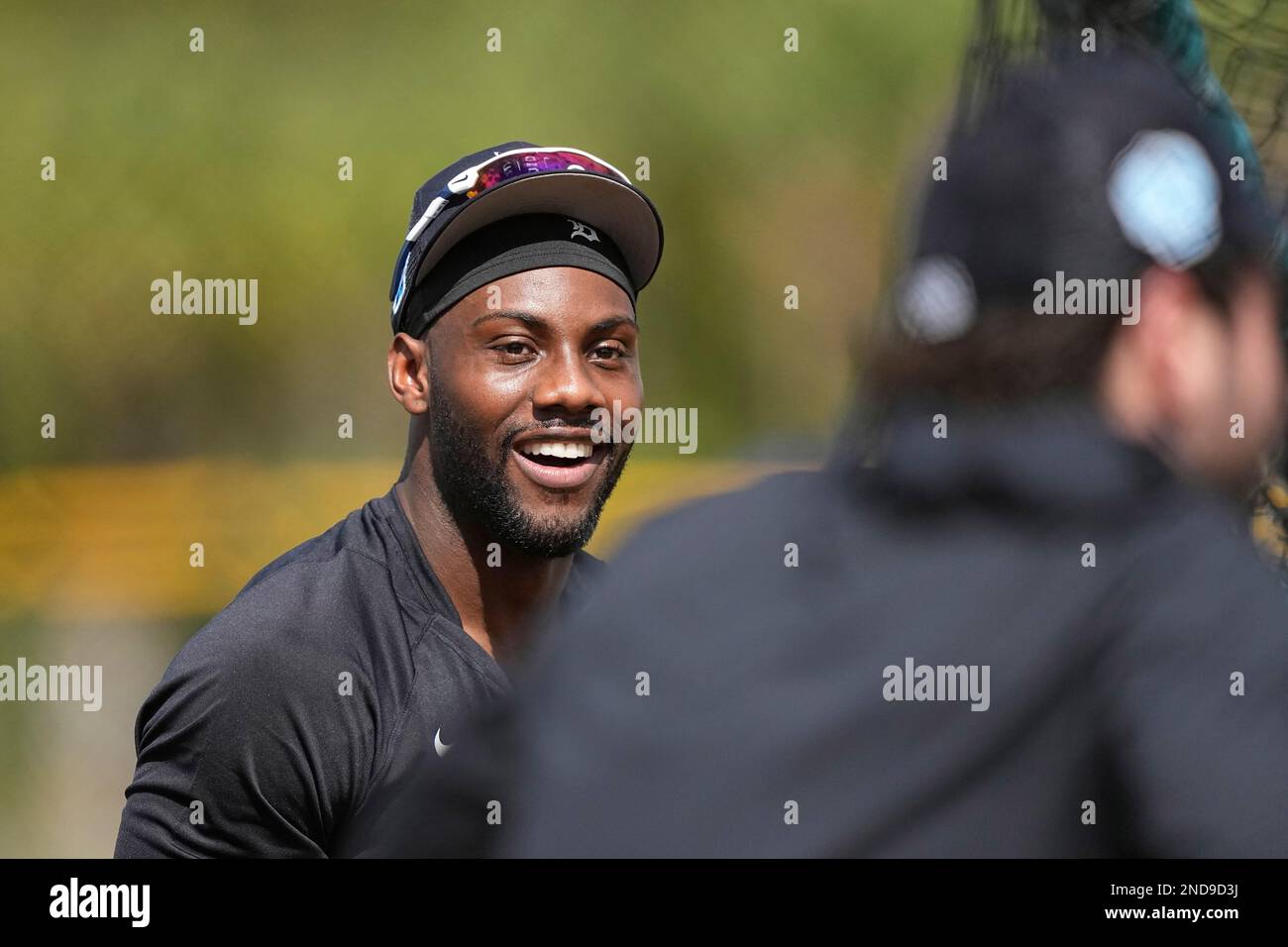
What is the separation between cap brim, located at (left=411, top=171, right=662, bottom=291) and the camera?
7.95ft

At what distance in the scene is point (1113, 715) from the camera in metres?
1.05

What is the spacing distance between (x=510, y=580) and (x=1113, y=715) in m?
1.53

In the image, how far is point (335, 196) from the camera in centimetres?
730

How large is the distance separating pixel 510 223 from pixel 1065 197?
1.39m

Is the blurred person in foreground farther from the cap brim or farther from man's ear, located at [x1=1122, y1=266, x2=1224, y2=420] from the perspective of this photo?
the cap brim

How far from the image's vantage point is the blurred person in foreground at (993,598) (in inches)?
41.6

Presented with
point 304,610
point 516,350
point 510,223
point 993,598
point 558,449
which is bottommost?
point 993,598

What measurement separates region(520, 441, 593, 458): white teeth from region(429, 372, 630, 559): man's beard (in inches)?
1.2

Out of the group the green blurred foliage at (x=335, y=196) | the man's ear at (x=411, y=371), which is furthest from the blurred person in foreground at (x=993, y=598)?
the green blurred foliage at (x=335, y=196)

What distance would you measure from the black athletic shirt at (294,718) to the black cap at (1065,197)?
1110mm

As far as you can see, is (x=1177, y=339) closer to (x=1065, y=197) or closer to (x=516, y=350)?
(x=1065, y=197)

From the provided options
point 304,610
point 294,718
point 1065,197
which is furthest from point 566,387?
point 1065,197

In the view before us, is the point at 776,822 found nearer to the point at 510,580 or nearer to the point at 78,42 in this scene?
the point at 510,580

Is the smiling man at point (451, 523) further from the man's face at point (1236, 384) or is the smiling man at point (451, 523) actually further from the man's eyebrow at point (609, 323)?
the man's face at point (1236, 384)
